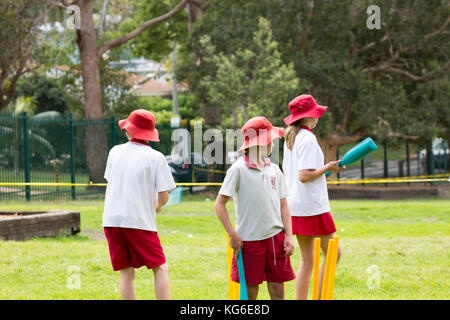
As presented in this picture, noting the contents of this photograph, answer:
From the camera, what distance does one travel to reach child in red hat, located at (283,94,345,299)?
5.40m

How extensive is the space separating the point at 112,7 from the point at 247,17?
68.7 ft

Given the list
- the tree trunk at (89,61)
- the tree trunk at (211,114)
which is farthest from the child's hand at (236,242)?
the tree trunk at (211,114)

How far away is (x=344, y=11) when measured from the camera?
23.1 m

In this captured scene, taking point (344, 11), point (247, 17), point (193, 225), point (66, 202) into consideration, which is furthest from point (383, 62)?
point (193, 225)

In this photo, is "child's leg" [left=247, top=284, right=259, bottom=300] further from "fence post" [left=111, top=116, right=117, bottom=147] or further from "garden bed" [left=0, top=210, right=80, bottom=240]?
"fence post" [left=111, top=116, right=117, bottom=147]

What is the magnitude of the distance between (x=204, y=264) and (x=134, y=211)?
3.05 metres

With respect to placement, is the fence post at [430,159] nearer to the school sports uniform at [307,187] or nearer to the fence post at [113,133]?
the fence post at [113,133]

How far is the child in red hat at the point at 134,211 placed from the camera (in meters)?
5.01

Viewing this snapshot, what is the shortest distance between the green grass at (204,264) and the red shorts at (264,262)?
1.38 meters

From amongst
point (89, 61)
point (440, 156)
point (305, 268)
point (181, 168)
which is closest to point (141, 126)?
point (305, 268)

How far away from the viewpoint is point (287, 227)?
16.5ft

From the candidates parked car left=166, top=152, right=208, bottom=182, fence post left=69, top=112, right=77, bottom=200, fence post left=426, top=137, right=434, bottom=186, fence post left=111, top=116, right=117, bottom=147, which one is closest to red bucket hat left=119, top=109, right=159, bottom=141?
fence post left=69, top=112, right=77, bottom=200

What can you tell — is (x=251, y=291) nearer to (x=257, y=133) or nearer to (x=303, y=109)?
(x=257, y=133)
